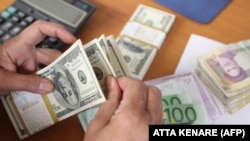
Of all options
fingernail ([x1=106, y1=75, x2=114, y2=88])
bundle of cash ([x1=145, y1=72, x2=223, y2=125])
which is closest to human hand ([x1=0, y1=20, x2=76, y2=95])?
fingernail ([x1=106, y1=75, x2=114, y2=88])

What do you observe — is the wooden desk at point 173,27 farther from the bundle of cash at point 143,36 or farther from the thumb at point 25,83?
the thumb at point 25,83

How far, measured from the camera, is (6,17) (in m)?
0.84

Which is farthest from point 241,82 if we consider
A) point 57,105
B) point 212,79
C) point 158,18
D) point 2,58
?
point 2,58

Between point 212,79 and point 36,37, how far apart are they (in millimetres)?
373

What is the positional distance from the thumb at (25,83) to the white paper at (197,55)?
291mm

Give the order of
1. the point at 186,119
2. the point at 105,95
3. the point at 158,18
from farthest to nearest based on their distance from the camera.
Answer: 1. the point at 158,18
2. the point at 186,119
3. the point at 105,95

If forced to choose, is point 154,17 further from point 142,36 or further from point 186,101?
point 186,101

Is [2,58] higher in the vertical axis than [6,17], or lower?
lower

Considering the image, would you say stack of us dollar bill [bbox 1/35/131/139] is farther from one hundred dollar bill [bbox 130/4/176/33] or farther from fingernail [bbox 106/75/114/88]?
one hundred dollar bill [bbox 130/4/176/33]

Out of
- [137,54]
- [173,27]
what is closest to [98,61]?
[137,54]

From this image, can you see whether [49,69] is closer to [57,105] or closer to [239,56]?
[57,105]

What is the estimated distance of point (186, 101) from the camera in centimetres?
77

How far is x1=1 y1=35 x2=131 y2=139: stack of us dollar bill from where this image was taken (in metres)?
0.65

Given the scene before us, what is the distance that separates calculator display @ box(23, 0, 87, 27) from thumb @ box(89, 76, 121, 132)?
245 millimetres
